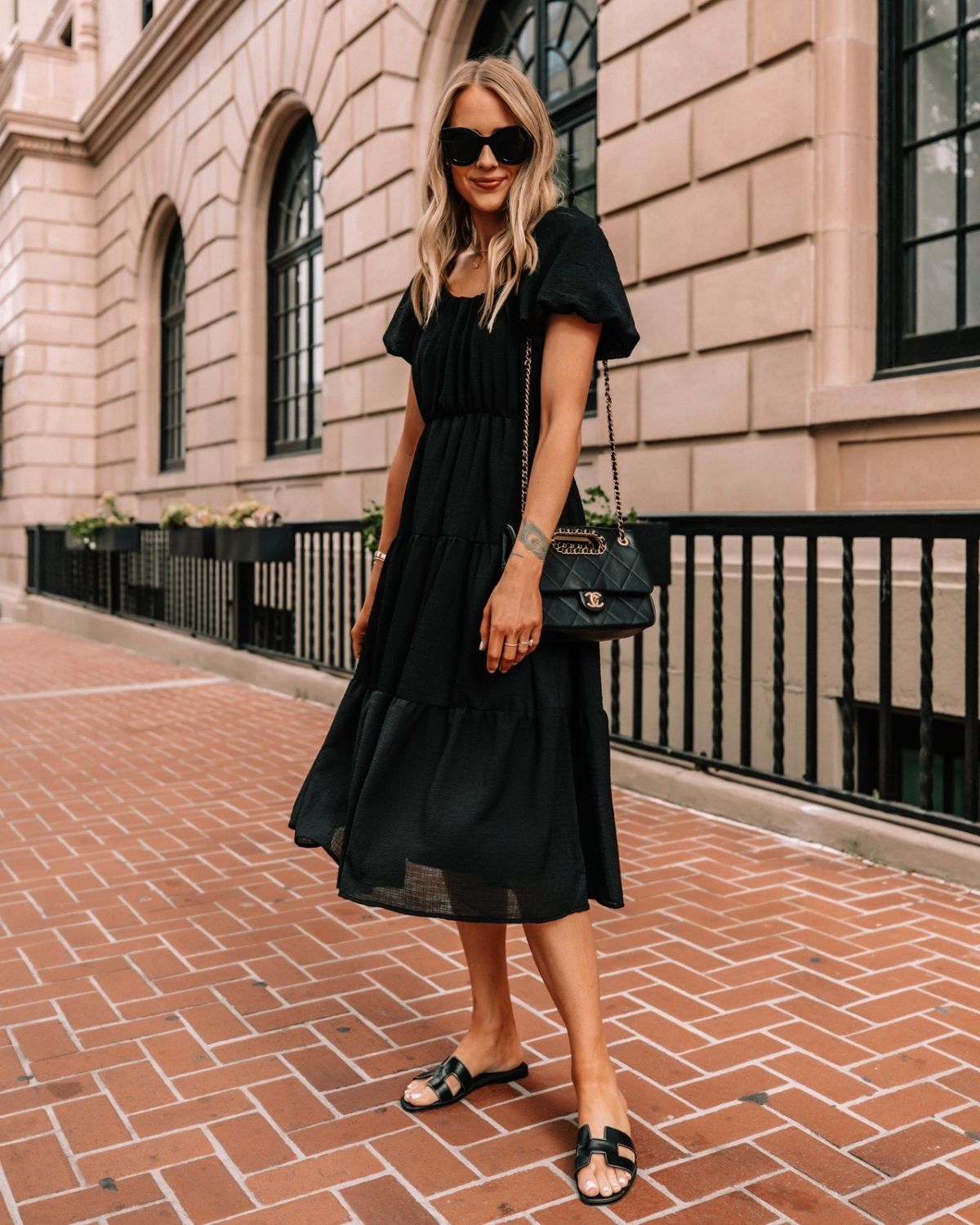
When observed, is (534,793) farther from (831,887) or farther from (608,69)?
(608,69)

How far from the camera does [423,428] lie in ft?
9.34

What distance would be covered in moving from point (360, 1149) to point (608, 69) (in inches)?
298

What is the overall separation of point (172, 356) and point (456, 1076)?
59.4 feet

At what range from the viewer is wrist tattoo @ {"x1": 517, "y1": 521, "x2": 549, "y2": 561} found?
8.13 ft

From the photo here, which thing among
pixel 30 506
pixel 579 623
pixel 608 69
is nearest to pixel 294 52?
pixel 608 69

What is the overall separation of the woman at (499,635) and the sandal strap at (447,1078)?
365 mm

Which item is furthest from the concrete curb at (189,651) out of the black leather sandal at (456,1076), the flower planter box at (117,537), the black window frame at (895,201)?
the black leather sandal at (456,1076)

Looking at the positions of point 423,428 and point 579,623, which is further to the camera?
point 423,428

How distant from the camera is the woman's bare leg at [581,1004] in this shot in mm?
2582

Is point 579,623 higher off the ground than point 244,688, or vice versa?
point 579,623

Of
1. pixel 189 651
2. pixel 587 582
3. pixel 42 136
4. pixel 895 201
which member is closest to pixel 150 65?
pixel 42 136

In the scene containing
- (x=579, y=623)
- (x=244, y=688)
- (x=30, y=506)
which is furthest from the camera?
(x=30, y=506)

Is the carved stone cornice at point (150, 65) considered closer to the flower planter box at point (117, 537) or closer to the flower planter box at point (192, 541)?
the flower planter box at point (117, 537)

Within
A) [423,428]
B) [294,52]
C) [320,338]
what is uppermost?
[294,52]
